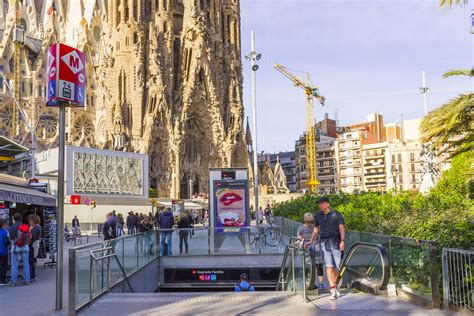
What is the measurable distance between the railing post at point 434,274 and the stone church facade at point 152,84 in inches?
1954

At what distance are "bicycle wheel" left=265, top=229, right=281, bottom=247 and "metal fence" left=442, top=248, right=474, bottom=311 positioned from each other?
33.3 feet

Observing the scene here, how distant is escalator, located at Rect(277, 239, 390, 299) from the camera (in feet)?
26.8

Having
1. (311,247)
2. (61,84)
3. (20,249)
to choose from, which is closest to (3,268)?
(20,249)

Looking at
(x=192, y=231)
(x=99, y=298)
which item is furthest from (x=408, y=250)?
(x=192, y=231)

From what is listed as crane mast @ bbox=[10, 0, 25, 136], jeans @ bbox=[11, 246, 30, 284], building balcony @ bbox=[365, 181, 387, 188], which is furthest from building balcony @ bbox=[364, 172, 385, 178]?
jeans @ bbox=[11, 246, 30, 284]

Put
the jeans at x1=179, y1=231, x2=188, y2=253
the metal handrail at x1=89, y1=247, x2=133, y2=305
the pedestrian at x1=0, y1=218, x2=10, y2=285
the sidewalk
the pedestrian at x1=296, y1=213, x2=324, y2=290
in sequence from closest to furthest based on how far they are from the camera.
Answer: the sidewalk < the metal handrail at x1=89, y1=247, x2=133, y2=305 < the pedestrian at x1=296, y1=213, x2=324, y2=290 < the pedestrian at x1=0, y1=218, x2=10, y2=285 < the jeans at x1=179, y1=231, x2=188, y2=253

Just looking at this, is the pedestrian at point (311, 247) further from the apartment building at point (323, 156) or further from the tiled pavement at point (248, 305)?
the apartment building at point (323, 156)

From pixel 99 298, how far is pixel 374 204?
13155 millimetres

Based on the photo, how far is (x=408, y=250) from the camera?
815cm

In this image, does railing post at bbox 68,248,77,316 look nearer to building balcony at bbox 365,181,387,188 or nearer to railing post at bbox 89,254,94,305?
railing post at bbox 89,254,94,305

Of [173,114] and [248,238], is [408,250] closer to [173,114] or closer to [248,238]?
[248,238]

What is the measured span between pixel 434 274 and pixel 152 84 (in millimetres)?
52005

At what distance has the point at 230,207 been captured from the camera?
1888cm

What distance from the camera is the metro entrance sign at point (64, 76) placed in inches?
344
